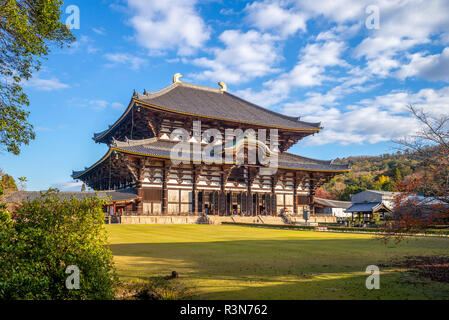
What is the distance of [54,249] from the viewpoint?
605 cm

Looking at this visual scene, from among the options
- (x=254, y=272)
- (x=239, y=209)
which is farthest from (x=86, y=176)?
(x=254, y=272)

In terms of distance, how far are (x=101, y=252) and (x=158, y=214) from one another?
2618 cm

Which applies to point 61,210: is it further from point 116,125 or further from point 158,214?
point 116,125

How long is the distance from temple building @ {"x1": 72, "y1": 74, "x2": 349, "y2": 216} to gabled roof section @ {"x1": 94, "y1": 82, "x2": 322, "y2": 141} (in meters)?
0.14

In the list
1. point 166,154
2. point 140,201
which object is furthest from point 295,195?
point 140,201

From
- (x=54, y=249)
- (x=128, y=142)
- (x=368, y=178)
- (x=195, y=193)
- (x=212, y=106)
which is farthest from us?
(x=368, y=178)

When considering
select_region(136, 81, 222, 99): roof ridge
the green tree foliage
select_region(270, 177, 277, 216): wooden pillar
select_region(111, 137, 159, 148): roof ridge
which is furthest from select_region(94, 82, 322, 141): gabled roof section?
the green tree foliage

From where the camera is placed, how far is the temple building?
1300 inches

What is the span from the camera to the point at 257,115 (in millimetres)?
44375

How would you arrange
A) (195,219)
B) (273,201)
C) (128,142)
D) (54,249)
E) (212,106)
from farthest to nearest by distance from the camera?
(212,106) < (273,201) < (195,219) < (128,142) < (54,249)

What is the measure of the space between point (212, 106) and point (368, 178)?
182ft

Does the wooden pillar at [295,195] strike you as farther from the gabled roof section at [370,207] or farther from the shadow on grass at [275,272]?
the shadow on grass at [275,272]

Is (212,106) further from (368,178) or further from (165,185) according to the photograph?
(368,178)
